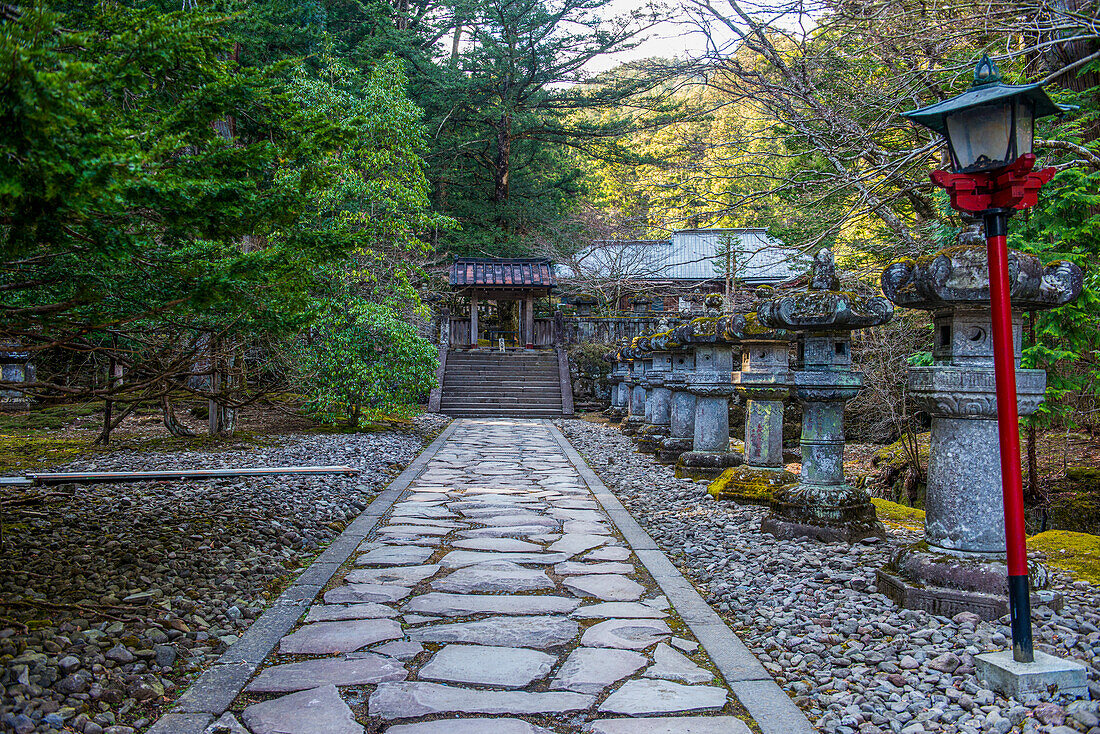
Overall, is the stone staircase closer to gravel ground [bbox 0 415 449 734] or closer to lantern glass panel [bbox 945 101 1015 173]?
gravel ground [bbox 0 415 449 734]

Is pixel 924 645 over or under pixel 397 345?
under

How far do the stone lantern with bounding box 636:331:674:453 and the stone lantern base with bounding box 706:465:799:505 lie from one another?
308cm

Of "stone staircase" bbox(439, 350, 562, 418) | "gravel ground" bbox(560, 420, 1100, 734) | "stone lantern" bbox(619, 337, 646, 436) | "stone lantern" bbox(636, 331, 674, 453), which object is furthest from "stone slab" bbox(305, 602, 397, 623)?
"stone staircase" bbox(439, 350, 562, 418)

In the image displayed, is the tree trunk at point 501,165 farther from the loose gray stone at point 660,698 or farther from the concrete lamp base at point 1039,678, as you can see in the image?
the concrete lamp base at point 1039,678

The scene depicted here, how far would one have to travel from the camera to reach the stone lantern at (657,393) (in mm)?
10531

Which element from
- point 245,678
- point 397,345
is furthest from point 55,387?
point 397,345

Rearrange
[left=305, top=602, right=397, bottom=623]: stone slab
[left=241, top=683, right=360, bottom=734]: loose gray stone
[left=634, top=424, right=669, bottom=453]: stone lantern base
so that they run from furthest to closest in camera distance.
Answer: [left=634, top=424, right=669, bottom=453]: stone lantern base, [left=305, top=602, right=397, bottom=623]: stone slab, [left=241, top=683, right=360, bottom=734]: loose gray stone

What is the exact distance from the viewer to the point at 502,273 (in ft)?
74.9

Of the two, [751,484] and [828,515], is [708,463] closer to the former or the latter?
[751,484]

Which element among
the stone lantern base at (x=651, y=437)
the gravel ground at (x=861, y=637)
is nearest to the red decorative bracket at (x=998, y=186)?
the gravel ground at (x=861, y=637)

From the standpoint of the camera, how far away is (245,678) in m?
3.00

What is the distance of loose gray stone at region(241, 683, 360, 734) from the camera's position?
260cm

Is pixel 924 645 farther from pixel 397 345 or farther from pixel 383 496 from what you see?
pixel 397 345

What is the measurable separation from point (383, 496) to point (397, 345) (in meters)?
5.07
